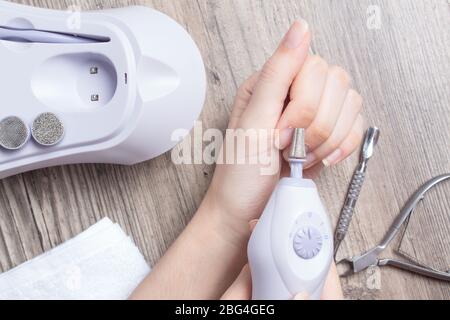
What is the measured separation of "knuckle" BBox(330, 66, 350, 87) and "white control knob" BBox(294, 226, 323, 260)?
204 millimetres

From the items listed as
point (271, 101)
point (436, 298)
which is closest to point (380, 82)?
point (271, 101)

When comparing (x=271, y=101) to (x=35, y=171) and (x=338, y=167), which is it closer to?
(x=338, y=167)

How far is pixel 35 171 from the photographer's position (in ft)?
2.08

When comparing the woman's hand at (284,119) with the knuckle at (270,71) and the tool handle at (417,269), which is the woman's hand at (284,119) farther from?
the tool handle at (417,269)

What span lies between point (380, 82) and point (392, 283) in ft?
0.84

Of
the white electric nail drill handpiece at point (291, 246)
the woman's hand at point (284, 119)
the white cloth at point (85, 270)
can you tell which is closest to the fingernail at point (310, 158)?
the woman's hand at point (284, 119)

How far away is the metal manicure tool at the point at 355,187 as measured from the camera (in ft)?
2.10

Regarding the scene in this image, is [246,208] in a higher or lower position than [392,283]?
higher

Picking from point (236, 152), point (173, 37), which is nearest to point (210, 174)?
point (236, 152)

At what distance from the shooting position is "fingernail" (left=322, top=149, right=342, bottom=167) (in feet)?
1.98

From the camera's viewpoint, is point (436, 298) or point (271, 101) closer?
point (271, 101)

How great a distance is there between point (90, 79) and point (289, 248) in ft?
0.93
